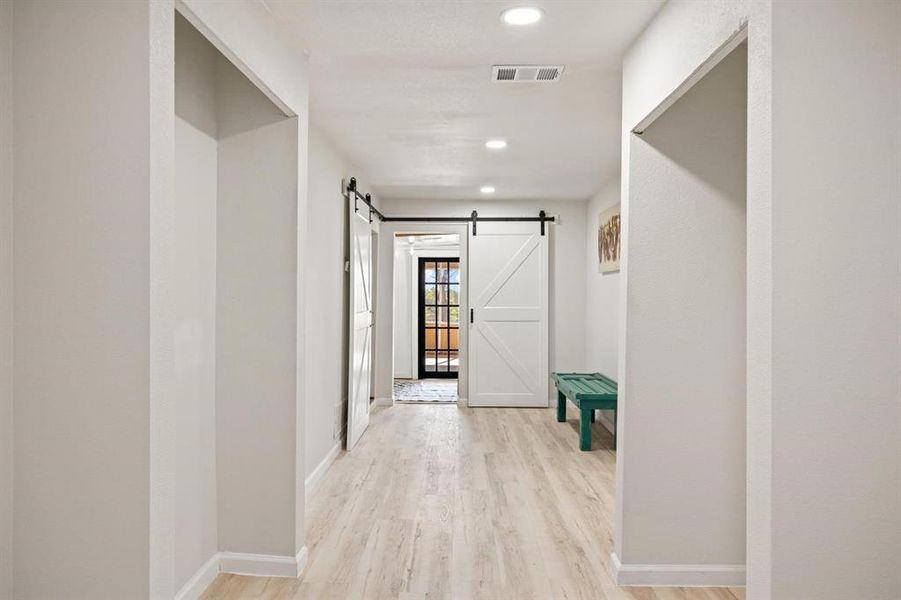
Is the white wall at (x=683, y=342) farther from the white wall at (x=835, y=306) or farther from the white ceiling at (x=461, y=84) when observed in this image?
the white wall at (x=835, y=306)

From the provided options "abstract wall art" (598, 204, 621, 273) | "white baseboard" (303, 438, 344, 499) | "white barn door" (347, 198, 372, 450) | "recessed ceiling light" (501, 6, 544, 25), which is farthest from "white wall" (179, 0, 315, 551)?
"abstract wall art" (598, 204, 621, 273)

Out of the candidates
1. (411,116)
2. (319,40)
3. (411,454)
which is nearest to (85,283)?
(319,40)

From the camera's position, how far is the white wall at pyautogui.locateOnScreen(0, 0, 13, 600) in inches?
57.1

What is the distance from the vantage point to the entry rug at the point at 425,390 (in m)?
7.68

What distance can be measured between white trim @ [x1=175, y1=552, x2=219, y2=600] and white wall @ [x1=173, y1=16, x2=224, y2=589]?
0.03 m

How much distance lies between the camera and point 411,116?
149 inches

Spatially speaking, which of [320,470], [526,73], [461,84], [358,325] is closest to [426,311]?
[358,325]

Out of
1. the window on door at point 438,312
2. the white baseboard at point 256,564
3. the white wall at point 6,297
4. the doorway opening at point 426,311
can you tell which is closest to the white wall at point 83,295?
the white wall at point 6,297

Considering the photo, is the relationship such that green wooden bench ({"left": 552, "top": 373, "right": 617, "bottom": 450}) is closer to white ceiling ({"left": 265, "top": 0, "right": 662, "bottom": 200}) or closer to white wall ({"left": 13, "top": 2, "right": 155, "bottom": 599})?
white ceiling ({"left": 265, "top": 0, "right": 662, "bottom": 200})

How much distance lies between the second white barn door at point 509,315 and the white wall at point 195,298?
4613 millimetres

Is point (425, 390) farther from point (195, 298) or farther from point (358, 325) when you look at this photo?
point (195, 298)

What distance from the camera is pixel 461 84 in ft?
10.5

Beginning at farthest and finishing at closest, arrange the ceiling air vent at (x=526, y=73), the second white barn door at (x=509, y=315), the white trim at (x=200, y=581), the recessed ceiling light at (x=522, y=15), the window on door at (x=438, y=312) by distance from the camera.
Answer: the window on door at (x=438, y=312) < the second white barn door at (x=509, y=315) < the ceiling air vent at (x=526, y=73) < the white trim at (x=200, y=581) < the recessed ceiling light at (x=522, y=15)

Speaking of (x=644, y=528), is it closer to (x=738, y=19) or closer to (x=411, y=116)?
(x=738, y=19)
